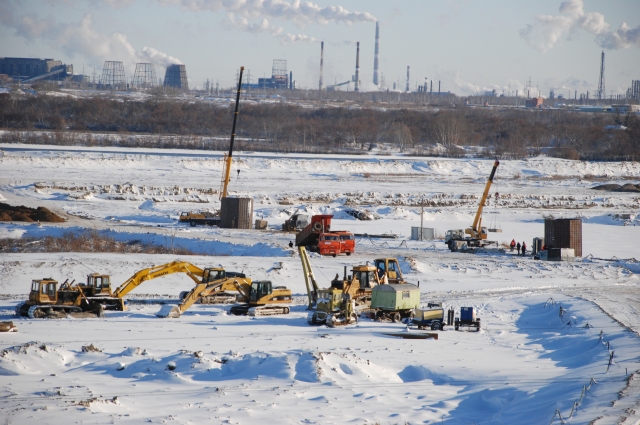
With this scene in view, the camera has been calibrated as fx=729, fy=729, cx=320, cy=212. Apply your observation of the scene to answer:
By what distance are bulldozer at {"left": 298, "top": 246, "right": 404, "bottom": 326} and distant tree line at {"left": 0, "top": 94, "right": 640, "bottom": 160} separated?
223 feet

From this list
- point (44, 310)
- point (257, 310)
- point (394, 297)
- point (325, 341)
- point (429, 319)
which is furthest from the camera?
point (257, 310)

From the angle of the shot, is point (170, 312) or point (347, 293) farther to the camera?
point (347, 293)

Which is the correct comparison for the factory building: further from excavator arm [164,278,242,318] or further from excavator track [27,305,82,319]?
excavator track [27,305,82,319]

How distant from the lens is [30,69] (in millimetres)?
193375

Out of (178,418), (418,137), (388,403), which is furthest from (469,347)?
(418,137)

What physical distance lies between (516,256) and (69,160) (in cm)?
4768

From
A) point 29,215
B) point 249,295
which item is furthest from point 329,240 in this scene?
point 29,215

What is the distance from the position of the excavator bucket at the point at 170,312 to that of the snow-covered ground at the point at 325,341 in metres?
0.34

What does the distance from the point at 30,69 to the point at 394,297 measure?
635ft

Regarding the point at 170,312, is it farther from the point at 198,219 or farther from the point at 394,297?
the point at 198,219

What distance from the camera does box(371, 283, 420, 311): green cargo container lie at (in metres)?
21.3

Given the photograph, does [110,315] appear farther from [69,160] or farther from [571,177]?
[571,177]

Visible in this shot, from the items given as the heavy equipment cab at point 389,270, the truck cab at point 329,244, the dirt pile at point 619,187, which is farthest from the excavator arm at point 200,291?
the dirt pile at point 619,187

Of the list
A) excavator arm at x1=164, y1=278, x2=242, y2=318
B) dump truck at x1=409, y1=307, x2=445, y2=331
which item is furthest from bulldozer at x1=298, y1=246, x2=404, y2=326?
excavator arm at x1=164, y1=278, x2=242, y2=318
